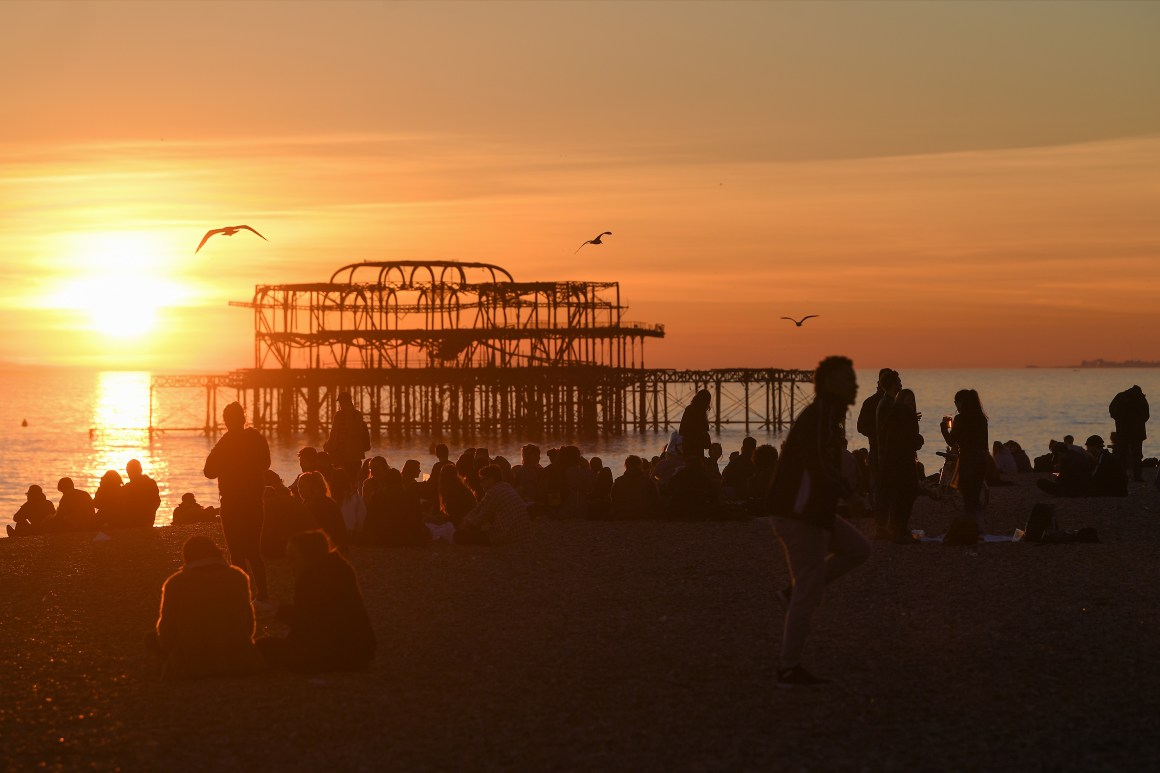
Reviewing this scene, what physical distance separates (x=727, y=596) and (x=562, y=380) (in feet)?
233

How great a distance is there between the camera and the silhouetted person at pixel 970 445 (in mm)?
14859

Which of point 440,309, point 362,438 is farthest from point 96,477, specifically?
point 362,438

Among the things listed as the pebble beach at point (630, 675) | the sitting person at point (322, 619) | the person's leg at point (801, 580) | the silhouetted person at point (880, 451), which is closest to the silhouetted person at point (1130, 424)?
the silhouetted person at point (880, 451)

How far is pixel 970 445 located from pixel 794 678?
7712 mm

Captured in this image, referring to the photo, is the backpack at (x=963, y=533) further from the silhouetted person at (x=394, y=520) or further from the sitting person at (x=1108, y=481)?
the sitting person at (x=1108, y=481)

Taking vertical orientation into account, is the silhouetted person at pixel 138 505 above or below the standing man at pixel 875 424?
below

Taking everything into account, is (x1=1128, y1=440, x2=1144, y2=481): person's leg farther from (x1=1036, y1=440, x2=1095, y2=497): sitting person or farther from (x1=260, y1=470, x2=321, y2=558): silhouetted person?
(x1=260, y1=470, x2=321, y2=558): silhouetted person

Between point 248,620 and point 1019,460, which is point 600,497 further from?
point 1019,460

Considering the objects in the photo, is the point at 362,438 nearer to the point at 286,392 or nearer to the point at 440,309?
the point at 440,309

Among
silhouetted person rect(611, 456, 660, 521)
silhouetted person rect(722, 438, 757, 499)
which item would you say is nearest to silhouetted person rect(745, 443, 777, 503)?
silhouetted person rect(722, 438, 757, 499)

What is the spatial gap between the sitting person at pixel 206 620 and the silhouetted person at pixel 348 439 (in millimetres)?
7704

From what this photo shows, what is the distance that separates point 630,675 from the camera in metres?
8.43

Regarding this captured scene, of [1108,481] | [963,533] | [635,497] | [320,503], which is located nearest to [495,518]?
[320,503]

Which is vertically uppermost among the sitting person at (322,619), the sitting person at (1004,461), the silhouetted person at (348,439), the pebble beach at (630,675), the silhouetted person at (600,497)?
the silhouetted person at (348,439)
